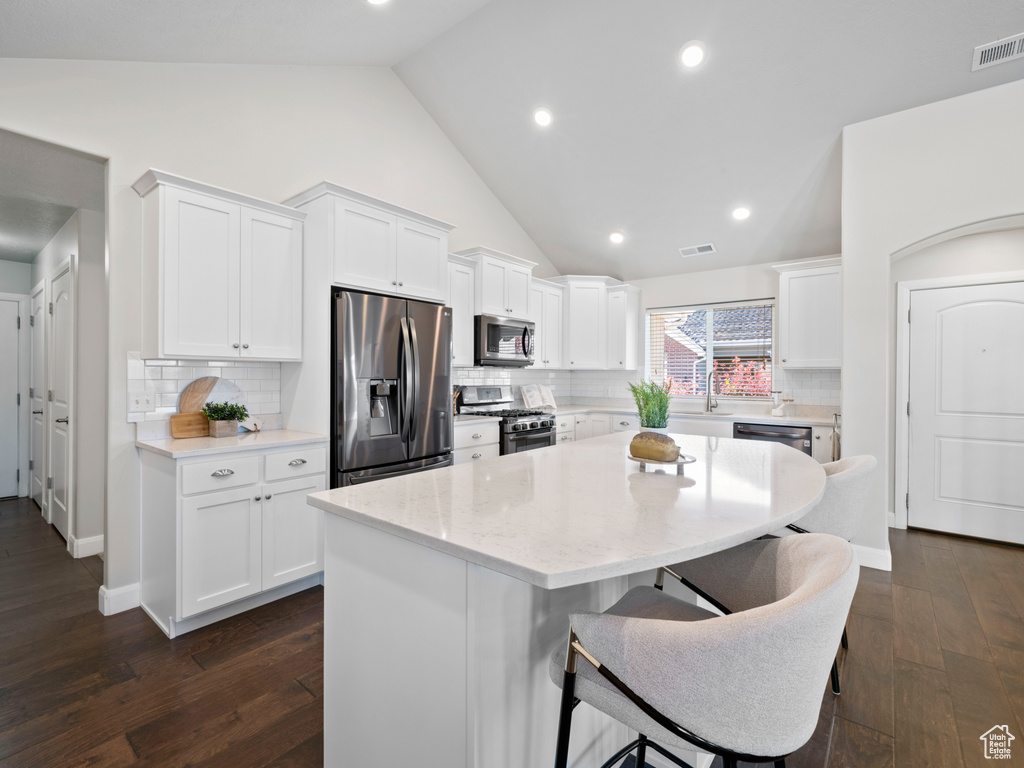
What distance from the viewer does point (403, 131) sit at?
4.27 meters

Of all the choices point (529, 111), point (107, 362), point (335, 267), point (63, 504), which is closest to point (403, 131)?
point (529, 111)

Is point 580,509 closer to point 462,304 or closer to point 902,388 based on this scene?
point 462,304

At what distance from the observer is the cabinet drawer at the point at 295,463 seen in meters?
2.68

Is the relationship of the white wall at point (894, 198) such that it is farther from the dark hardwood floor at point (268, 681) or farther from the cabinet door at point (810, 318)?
the cabinet door at point (810, 318)

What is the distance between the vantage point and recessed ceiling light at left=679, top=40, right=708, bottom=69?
10.5ft

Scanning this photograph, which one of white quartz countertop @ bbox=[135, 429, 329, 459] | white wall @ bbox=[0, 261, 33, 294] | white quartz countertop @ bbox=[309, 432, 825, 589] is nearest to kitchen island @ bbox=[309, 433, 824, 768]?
white quartz countertop @ bbox=[309, 432, 825, 589]

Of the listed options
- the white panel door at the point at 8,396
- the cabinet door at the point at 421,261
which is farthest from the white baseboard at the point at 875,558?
the white panel door at the point at 8,396

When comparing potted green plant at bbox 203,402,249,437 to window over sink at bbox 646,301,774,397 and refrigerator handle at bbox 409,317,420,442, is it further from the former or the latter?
window over sink at bbox 646,301,774,397

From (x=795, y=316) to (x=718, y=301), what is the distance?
0.94 m

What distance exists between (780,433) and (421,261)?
3377mm

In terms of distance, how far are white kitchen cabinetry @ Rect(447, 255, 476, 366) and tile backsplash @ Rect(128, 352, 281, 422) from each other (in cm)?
151

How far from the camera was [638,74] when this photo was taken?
11.5 feet

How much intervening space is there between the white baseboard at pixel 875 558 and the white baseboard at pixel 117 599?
4409 mm

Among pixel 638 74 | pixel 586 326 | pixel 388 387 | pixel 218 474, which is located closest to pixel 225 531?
pixel 218 474
